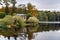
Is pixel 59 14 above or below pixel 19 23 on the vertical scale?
below

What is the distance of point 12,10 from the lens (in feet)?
57.8

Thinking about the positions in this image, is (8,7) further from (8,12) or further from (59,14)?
(59,14)

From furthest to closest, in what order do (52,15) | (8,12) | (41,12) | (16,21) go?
(52,15) < (41,12) < (8,12) < (16,21)

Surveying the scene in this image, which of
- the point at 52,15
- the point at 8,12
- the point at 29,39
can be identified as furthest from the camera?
the point at 52,15

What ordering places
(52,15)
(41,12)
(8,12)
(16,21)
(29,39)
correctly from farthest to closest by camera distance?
(52,15), (41,12), (8,12), (16,21), (29,39)

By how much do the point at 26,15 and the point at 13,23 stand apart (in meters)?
5.89

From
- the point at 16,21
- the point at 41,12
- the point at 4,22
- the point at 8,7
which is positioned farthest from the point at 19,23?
the point at 41,12

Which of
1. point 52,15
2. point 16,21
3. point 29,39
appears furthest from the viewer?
point 52,15

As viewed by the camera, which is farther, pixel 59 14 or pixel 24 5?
pixel 59 14

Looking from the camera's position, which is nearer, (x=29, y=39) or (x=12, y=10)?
(x=29, y=39)

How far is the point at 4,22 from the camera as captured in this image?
11727 mm

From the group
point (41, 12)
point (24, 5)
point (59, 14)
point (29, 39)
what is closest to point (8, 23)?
point (29, 39)

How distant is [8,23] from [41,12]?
37.8ft

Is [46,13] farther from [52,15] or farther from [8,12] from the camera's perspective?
[8,12]
